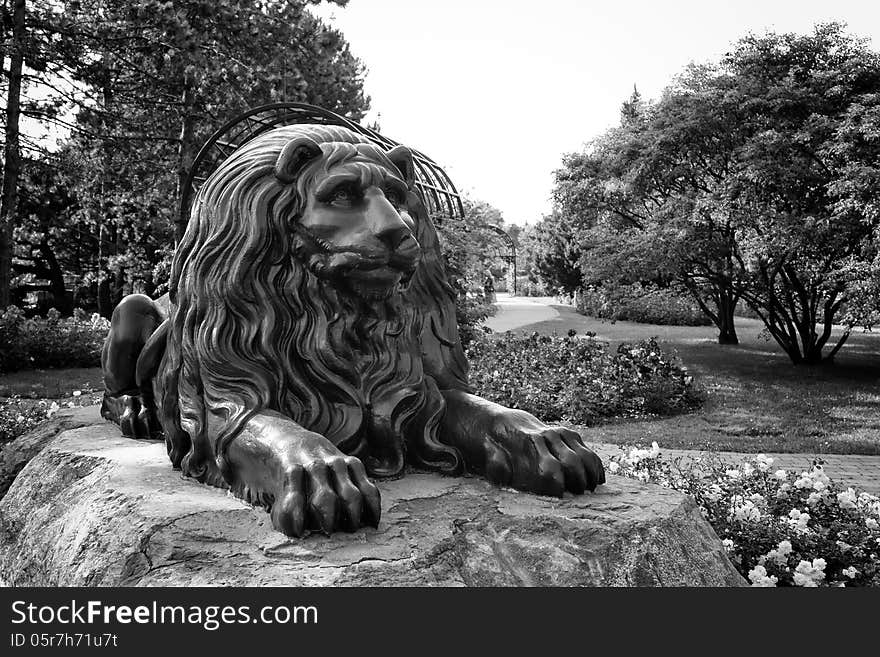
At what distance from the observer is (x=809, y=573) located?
3342 mm

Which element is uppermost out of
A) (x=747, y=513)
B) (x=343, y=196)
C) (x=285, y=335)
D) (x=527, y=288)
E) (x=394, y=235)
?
(x=343, y=196)

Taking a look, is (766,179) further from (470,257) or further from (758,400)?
(470,257)

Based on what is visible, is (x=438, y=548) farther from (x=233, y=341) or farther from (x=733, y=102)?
(x=733, y=102)

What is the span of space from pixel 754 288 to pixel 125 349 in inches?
492

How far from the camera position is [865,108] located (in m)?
10.5

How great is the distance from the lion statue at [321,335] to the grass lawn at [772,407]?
19.0 ft

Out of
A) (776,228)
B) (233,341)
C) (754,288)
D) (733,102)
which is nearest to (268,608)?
(233,341)

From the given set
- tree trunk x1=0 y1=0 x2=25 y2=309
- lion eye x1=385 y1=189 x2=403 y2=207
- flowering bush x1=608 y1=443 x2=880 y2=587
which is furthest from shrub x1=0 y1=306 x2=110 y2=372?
lion eye x1=385 y1=189 x2=403 y2=207

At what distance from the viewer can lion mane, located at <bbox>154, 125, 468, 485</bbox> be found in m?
2.65

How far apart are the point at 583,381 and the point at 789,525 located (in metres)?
6.61

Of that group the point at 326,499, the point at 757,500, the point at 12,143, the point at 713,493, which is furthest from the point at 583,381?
the point at 12,143

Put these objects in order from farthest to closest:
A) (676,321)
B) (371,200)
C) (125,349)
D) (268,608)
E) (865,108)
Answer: (676,321), (865,108), (125,349), (371,200), (268,608)

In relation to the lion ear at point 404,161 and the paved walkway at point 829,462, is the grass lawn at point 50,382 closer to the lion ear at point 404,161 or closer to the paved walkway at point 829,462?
the paved walkway at point 829,462

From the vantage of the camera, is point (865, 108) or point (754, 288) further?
point (754, 288)
